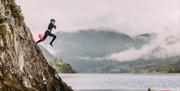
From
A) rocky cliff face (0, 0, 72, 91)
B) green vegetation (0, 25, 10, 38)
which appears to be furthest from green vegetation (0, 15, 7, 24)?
green vegetation (0, 25, 10, 38)

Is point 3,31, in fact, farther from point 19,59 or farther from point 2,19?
point 19,59

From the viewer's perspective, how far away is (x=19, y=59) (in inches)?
1832

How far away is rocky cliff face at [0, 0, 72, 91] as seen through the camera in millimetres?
41625

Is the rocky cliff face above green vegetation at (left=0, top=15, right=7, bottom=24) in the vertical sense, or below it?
below

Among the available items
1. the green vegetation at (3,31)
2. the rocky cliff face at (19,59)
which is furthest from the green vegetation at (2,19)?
the green vegetation at (3,31)

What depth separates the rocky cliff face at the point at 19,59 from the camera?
41625mm

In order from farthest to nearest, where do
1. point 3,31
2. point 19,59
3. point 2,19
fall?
point 19,59 < point 2,19 < point 3,31

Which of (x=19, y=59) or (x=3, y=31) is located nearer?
(x=3, y=31)

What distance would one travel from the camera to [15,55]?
4519cm

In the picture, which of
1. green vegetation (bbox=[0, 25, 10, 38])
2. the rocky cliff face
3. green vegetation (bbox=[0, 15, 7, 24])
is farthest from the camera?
green vegetation (bbox=[0, 15, 7, 24])

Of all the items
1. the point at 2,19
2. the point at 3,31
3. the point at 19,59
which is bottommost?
the point at 19,59

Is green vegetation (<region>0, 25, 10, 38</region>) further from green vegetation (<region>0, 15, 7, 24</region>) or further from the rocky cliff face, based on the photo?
green vegetation (<region>0, 15, 7, 24</region>)

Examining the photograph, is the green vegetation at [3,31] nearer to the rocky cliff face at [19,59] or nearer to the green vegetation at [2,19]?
the rocky cliff face at [19,59]

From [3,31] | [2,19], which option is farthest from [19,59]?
[2,19]
